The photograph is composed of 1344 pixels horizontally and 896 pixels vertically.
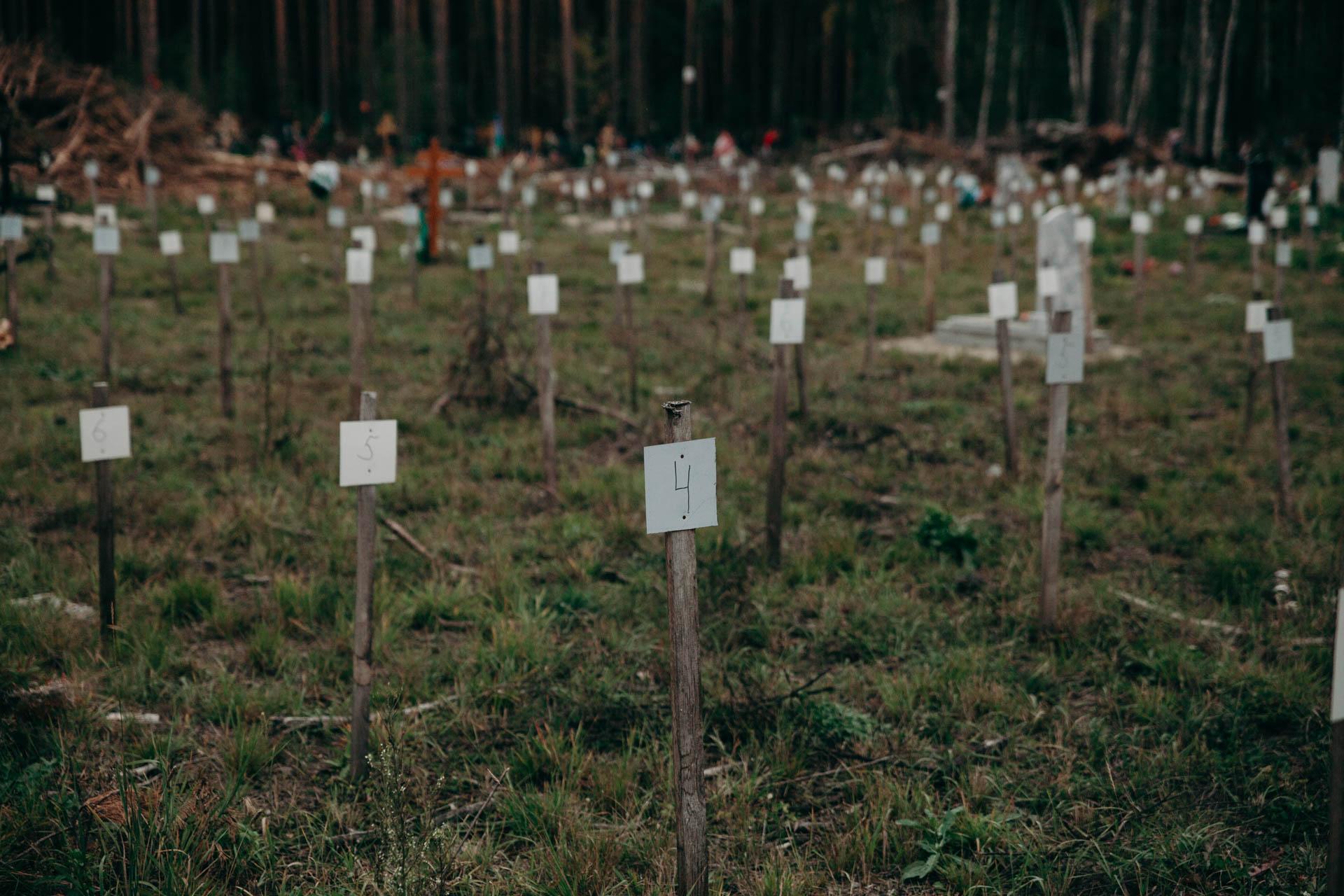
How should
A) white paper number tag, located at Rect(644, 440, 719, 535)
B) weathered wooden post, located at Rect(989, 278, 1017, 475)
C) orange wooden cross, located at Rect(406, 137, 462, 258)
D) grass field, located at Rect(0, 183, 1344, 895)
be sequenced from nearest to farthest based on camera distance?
white paper number tag, located at Rect(644, 440, 719, 535) < grass field, located at Rect(0, 183, 1344, 895) < weathered wooden post, located at Rect(989, 278, 1017, 475) < orange wooden cross, located at Rect(406, 137, 462, 258)

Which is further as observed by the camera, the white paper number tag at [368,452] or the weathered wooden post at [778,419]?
the weathered wooden post at [778,419]

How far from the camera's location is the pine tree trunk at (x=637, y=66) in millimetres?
34594

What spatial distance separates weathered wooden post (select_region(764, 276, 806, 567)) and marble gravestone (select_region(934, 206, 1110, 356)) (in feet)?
14.4

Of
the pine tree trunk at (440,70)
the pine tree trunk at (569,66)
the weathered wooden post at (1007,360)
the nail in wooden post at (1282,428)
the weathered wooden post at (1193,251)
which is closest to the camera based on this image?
the nail in wooden post at (1282,428)

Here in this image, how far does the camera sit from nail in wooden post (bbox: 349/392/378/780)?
131 inches

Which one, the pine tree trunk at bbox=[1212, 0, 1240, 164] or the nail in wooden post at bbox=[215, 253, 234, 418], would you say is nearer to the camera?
the nail in wooden post at bbox=[215, 253, 234, 418]

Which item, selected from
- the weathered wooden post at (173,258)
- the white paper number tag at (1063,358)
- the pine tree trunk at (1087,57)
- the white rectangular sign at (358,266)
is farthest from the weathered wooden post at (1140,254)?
the pine tree trunk at (1087,57)

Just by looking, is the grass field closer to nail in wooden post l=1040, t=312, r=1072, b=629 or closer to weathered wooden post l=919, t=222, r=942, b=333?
nail in wooden post l=1040, t=312, r=1072, b=629

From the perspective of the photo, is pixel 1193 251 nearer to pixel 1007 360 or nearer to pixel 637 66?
pixel 1007 360

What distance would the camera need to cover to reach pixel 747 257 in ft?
28.9

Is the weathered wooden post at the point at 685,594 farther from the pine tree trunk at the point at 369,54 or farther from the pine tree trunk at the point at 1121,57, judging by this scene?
the pine tree trunk at the point at 369,54

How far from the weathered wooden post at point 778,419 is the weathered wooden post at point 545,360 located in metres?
1.49

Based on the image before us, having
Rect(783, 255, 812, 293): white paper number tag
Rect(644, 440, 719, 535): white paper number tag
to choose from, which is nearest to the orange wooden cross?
Rect(783, 255, 812, 293): white paper number tag

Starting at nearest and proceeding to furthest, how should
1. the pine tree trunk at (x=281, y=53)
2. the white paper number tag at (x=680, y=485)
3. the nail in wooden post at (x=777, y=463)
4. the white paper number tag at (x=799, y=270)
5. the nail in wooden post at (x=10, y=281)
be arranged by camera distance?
1. the white paper number tag at (x=680, y=485)
2. the nail in wooden post at (x=777, y=463)
3. the white paper number tag at (x=799, y=270)
4. the nail in wooden post at (x=10, y=281)
5. the pine tree trunk at (x=281, y=53)
